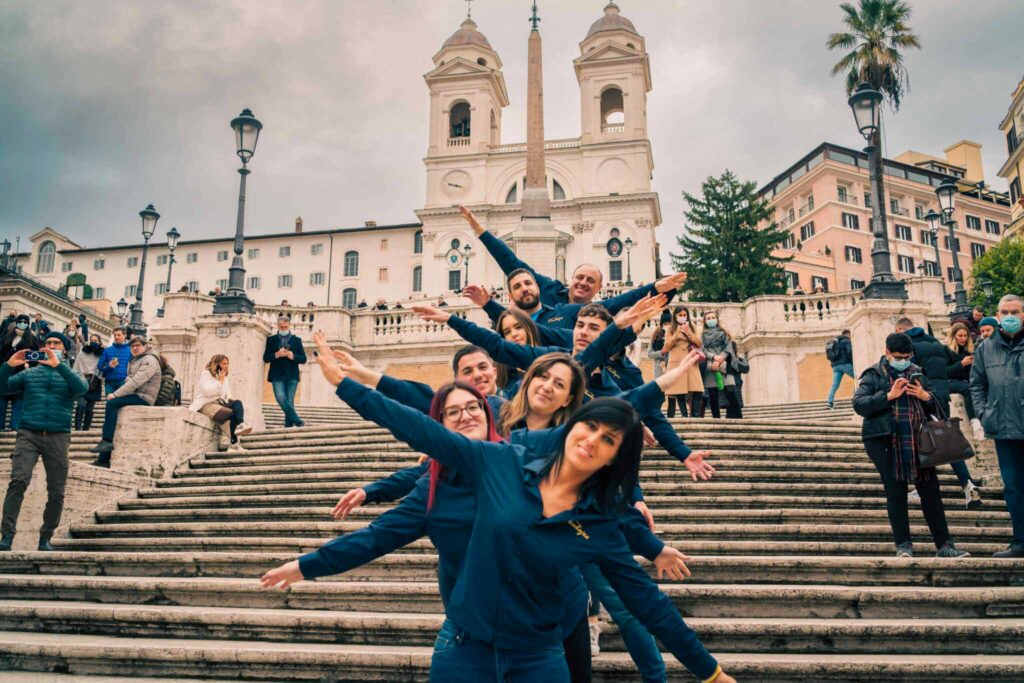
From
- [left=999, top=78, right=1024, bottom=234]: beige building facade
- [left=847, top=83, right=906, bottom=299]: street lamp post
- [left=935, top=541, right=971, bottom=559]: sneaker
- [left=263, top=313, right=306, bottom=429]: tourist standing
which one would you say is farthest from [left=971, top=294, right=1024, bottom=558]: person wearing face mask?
[left=999, top=78, right=1024, bottom=234]: beige building facade

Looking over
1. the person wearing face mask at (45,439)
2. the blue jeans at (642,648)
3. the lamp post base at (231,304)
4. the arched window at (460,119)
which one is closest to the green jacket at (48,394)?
the person wearing face mask at (45,439)

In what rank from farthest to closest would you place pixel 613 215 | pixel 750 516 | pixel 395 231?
pixel 395 231 < pixel 613 215 < pixel 750 516

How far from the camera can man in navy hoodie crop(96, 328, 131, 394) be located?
1320 centimetres

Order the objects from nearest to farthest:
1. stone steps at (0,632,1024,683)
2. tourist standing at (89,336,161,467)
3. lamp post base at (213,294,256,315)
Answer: stone steps at (0,632,1024,683), tourist standing at (89,336,161,467), lamp post base at (213,294,256,315)

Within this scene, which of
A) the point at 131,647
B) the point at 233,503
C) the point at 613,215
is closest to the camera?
the point at 131,647

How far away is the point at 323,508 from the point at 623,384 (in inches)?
139

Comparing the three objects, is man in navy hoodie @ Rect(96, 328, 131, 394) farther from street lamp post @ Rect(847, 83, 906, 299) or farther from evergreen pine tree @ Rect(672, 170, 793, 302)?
evergreen pine tree @ Rect(672, 170, 793, 302)

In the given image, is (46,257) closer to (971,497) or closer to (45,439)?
→ (45,439)

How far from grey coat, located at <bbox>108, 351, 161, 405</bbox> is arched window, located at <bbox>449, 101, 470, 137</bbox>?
57377 millimetres

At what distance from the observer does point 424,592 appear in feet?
18.1

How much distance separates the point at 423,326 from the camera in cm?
2511

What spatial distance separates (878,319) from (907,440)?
305 inches

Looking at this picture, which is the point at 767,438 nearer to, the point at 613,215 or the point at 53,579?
the point at 53,579

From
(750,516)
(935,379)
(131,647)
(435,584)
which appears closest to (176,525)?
(131,647)
